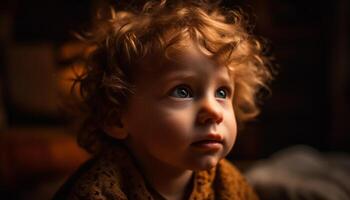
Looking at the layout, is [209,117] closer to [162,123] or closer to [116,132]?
[162,123]

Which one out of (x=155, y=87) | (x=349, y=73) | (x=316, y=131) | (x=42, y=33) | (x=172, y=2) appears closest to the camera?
(x=155, y=87)

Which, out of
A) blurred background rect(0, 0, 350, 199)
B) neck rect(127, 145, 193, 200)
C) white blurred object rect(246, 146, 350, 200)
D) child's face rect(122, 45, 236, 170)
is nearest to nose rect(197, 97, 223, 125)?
child's face rect(122, 45, 236, 170)

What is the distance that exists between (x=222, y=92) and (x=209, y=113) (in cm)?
8

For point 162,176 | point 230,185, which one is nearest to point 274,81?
point 230,185

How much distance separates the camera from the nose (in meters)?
0.64

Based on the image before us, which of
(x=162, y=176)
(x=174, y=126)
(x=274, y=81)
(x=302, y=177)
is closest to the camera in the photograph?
(x=174, y=126)

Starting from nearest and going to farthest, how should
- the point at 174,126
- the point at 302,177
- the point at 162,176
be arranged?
the point at 174,126
the point at 162,176
the point at 302,177

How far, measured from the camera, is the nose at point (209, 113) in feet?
2.11

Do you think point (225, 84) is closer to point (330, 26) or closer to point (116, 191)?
point (116, 191)

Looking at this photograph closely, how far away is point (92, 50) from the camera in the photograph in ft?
2.67

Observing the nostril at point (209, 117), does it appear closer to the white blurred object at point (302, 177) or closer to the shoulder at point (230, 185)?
the shoulder at point (230, 185)

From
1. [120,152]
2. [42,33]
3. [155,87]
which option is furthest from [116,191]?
[42,33]

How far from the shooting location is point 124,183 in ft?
2.41

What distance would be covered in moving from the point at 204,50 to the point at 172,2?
15 centimetres
